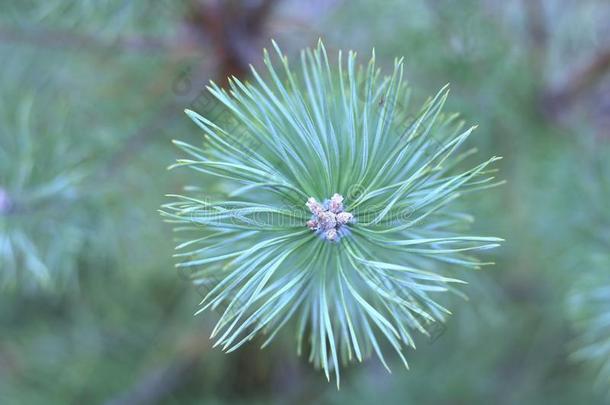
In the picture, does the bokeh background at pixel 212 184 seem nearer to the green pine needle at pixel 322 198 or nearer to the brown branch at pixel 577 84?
the brown branch at pixel 577 84

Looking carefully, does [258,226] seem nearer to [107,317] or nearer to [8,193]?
[8,193]

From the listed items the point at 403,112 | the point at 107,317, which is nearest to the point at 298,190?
the point at 403,112

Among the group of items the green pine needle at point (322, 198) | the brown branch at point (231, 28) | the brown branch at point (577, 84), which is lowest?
the green pine needle at point (322, 198)

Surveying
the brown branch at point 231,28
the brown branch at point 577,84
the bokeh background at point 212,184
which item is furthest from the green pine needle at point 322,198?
the brown branch at point 577,84

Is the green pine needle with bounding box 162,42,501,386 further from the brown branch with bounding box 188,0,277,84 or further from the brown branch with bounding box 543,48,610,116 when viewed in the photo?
the brown branch with bounding box 543,48,610,116

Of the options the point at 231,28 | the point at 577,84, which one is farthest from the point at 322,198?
the point at 577,84

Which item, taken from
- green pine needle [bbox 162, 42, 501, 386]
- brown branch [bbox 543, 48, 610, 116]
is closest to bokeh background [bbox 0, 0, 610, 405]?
brown branch [bbox 543, 48, 610, 116]

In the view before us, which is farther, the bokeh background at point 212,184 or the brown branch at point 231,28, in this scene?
the brown branch at point 231,28

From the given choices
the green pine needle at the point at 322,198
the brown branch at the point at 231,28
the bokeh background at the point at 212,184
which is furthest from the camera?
the brown branch at the point at 231,28
